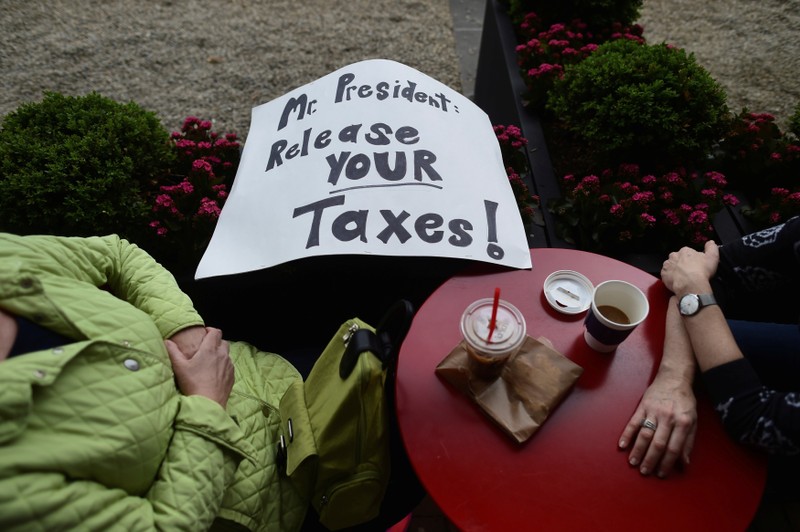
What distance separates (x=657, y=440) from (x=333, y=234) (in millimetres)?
1202

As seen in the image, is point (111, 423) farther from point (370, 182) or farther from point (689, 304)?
point (689, 304)

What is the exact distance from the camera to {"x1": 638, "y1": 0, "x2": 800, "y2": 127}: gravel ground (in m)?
4.14

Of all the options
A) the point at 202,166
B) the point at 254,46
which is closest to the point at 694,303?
the point at 202,166

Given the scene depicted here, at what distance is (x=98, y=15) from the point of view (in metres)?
4.64

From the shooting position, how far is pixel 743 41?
4.66m

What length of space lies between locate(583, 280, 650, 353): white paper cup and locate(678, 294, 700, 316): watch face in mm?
124

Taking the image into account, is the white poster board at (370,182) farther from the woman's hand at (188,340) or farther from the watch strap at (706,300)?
the watch strap at (706,300)

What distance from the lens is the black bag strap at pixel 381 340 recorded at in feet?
4.61

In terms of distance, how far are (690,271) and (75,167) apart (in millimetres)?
2420

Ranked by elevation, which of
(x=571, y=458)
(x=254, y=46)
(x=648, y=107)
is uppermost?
(x=254, y=46)

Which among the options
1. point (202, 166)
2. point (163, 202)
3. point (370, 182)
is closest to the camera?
point (370, 182)

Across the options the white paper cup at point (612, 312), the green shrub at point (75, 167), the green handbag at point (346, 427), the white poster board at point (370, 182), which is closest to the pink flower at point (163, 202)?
the green shrub at point (75, 167)

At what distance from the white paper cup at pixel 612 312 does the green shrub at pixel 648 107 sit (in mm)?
1176

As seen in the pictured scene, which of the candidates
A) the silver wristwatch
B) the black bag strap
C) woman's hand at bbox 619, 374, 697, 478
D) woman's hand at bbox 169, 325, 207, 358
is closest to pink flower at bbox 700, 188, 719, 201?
the silver wristwatch
